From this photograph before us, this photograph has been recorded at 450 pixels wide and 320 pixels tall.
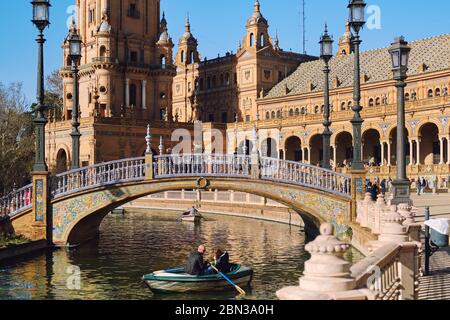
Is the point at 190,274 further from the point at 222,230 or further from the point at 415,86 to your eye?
the point at 415,86

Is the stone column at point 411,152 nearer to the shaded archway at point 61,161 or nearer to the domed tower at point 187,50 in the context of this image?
the shaded archway at point 61,161

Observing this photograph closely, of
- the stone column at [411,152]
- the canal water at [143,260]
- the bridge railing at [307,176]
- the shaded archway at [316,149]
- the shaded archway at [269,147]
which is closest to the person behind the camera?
the canal water at [143,260]

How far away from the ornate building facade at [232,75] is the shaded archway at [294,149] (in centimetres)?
834

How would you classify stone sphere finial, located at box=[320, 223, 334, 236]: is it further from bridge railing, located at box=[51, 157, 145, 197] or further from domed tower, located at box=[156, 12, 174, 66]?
domed tower, located at box=[156, 12, 174, 66]

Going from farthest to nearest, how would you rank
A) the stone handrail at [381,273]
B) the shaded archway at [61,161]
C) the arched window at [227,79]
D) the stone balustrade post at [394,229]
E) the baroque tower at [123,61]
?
the arched window at [227,79], the baroque tower at [123,61], the shaded archway at [61,161], the stone balustrade post at [394,229], the stone handrail at [381,273]

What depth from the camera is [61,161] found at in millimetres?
66500

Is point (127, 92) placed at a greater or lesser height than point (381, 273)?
greater

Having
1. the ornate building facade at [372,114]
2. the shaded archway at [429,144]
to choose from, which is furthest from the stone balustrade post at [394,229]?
the shaded archway at [429,144]

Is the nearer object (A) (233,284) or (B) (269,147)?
(A) (233,284)

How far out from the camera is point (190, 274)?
59.0ft

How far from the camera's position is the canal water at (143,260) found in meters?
18.6

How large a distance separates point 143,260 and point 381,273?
15.6 meters

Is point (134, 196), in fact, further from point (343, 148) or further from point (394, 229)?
point (343, 148)

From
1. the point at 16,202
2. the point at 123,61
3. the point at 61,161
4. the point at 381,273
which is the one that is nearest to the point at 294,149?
the point at 123,61
